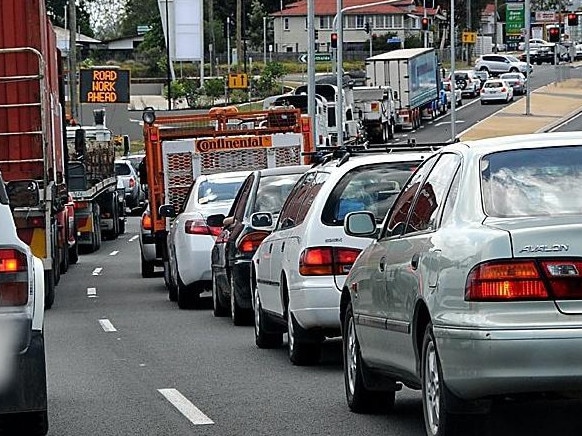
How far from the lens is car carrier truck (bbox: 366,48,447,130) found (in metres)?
70.1

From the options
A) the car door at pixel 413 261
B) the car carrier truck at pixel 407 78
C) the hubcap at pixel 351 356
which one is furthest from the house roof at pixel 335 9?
the car door at pixel 413 261

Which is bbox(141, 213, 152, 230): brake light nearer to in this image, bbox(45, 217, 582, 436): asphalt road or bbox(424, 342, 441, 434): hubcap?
bbox(45, 217, 582, 436): asphalt road

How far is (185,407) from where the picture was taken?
411 inches

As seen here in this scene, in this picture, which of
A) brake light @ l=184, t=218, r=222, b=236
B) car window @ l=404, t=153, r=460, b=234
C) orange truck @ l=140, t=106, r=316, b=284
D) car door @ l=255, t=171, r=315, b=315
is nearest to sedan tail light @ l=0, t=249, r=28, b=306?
car window @ l=404, t=153, r=460, b=234

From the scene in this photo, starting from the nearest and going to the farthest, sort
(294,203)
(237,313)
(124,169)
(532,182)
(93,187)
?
(532,182)
(294,203)
(237,313)
(93,187)
(124,169)

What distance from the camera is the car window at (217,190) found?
1930 cm

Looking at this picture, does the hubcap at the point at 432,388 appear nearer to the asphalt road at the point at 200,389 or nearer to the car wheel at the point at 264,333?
the asphalt road at the point at 200,389

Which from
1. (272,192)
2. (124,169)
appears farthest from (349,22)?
(272,192)

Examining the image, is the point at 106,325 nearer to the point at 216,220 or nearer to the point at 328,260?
the point at 216,220

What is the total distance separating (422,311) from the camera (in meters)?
7.93

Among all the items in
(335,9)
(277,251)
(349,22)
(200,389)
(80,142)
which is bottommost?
(200,389)

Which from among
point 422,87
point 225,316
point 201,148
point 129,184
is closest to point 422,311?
point 225,316

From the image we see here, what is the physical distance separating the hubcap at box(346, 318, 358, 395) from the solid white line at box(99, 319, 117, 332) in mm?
6782

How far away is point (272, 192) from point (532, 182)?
8.75 metres
